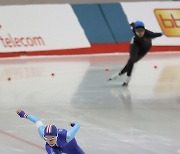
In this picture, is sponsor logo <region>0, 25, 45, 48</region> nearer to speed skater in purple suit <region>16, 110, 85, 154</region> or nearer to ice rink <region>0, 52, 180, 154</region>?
ice rink <region>0, 52, 180, 154</region>

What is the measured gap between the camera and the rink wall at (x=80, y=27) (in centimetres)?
1040

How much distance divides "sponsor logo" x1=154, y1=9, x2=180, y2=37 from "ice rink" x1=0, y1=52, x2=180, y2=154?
59.2 inches

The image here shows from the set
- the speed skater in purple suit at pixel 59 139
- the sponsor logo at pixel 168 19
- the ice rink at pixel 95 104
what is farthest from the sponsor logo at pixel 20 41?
the speed skater in purple suit at pixel 59 139

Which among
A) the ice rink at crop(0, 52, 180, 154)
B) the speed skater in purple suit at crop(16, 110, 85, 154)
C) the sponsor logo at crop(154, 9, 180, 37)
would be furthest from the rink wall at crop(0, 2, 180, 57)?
the speed skater in purple suit at crop(16, 110, 85, 154)

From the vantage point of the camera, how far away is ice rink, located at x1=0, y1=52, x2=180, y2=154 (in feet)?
14.1

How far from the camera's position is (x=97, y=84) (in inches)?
290

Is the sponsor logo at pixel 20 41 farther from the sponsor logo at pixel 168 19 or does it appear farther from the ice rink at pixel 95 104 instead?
the sponsor logo at pixel 168 19

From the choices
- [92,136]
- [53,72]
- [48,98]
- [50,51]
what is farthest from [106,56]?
[92,136]

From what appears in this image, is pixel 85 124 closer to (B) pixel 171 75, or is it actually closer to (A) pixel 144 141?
(A) pixel 144 141

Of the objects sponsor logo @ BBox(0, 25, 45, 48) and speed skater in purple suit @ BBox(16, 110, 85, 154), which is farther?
sponsor logo @ BBox(0, 25, 45, 48)

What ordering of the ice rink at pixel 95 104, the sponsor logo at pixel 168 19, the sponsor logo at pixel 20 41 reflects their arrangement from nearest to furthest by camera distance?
the ice rink at pixel 95 104, the sponsor logo at pixel 20 41, the sponsor logo at pixel 168 19

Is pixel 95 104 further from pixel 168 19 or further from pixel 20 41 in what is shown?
pixel 168 19

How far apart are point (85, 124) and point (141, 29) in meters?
2.54

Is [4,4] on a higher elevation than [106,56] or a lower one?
higher
